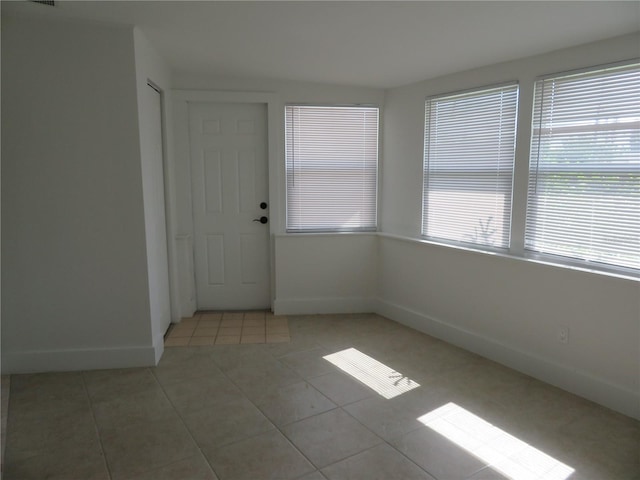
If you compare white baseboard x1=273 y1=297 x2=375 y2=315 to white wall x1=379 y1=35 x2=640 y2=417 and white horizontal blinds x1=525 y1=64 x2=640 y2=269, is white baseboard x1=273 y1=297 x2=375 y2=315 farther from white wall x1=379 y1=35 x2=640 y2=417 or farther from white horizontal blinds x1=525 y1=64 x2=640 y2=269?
white horizontal blinds x1=525 y1=64 x2=640 y2=269

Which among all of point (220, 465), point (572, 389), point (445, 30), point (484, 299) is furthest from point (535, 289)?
point (220, 465)

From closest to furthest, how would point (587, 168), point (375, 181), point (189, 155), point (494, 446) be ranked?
point (494, 446) < point (587, 168) < point (189, 155) < point (375, 181)

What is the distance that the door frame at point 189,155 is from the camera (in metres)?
4.05

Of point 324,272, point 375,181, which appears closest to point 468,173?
point 375,181

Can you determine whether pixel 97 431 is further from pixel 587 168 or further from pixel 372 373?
pixel 587 168

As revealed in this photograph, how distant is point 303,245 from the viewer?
14.1ft

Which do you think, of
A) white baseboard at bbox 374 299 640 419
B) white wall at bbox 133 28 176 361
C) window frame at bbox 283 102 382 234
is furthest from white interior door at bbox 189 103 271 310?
white baseboard at bbox 374 299 640 419

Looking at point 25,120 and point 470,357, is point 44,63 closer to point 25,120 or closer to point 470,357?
point 25,120

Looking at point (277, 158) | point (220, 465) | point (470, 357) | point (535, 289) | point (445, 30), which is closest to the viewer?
point (220, 465)

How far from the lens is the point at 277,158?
4227 mm

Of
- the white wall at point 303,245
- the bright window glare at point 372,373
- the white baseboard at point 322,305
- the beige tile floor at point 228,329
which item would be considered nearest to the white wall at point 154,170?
the beige tile floor at point 228,329

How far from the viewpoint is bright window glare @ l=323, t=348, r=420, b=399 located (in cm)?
287

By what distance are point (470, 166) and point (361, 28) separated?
1511 millimetres

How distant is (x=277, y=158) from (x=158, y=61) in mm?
1318
